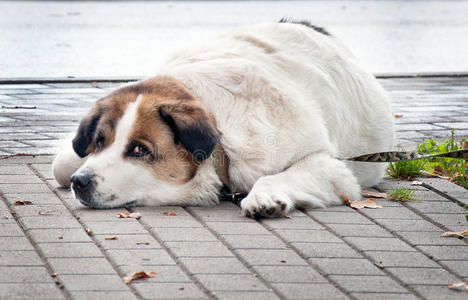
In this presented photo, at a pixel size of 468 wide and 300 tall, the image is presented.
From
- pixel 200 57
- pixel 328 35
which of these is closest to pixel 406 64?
pixel 328 35

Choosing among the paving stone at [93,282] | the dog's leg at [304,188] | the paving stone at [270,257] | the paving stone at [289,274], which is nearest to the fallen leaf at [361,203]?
the dog's leg at [304,188]

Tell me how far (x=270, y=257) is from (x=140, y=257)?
2.12 ft

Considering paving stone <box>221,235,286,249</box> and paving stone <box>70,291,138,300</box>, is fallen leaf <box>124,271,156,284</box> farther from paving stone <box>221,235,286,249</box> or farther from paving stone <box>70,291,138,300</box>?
paving stone <box>221,235,286,249</box>

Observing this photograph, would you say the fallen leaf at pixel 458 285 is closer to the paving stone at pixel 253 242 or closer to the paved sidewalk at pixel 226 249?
the paved sidewalk at pixel 226 249

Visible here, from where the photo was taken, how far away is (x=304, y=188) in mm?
5434

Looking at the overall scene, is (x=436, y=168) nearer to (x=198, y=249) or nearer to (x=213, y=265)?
(x=198, y=249)

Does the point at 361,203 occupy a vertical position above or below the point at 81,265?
below

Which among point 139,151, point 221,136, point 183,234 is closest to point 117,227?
point 183,234

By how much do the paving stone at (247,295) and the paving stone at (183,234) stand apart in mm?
842

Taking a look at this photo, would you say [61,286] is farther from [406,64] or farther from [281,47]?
[406,64]

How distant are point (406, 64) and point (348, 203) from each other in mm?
8014

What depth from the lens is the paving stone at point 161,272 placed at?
13.2 feet

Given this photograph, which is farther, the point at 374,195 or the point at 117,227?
the point at 374,195

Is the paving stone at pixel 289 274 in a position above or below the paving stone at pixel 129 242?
above
